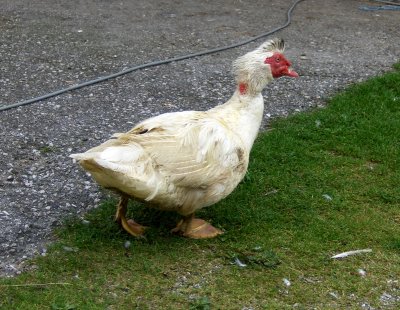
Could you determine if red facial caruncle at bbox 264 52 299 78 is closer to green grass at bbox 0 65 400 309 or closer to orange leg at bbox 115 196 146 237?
green grass at bbox 0 65 400 309

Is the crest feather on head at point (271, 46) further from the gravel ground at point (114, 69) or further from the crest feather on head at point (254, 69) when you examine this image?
the gravel ground at point (114, 69)

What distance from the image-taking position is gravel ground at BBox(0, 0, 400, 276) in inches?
218

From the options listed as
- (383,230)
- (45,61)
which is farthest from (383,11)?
(383,230)

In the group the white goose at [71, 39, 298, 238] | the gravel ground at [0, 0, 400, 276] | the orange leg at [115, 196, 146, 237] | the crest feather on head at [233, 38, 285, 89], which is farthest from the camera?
the gravel ground at [0, 0, 400, 276]

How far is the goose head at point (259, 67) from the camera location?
518cm

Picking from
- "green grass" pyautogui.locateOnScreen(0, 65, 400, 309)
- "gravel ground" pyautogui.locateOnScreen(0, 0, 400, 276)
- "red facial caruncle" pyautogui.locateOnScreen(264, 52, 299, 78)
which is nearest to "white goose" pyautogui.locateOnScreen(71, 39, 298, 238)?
"red facial caruncle" pyautogui.locateOnScreen(264, 52, 299, 78)

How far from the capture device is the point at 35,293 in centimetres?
426

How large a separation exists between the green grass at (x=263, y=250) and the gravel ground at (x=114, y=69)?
39 cm

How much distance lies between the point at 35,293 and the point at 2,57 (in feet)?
16.5

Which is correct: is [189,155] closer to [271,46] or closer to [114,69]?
[271,46]

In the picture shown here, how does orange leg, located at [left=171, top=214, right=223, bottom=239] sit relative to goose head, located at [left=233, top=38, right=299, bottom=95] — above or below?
below

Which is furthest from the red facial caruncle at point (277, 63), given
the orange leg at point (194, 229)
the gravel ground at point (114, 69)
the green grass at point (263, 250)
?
the gravel ground at point (114, 69)

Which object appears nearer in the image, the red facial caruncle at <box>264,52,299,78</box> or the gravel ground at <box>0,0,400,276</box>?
the red facial caruncle at <box>264,52,299,78</box>

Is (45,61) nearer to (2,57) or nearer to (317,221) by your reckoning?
(2,57)
